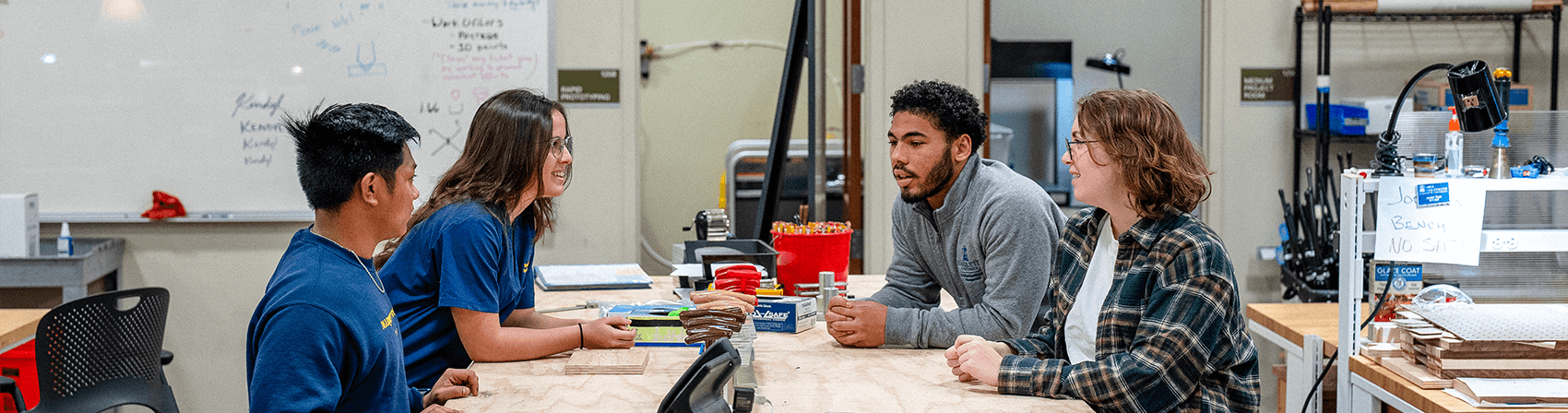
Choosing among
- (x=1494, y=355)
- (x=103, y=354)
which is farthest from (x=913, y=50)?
Answer: (x=103, y=354)

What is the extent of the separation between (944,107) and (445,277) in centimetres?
102

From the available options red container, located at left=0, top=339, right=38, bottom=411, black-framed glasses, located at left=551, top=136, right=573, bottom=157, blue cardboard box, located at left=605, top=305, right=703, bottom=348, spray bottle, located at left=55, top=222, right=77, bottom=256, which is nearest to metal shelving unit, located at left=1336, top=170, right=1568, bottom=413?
blue cardboard box, located at left=605, top=305, right=703, bottom=348

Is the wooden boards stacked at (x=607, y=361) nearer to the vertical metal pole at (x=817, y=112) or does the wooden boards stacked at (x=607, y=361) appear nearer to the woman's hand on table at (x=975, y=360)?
the woman's hand on table at (x=975, y=360)

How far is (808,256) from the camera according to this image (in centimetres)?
239

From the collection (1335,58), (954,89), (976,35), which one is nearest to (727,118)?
(976,35)

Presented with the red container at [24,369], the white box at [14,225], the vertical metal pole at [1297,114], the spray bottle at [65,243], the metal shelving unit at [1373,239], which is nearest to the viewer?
the metal shelving unit at [1373,239]

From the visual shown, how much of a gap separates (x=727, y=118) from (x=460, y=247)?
3.49 meters

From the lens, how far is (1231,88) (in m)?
4.04

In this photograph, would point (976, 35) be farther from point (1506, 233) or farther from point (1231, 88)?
point (1506, 233)

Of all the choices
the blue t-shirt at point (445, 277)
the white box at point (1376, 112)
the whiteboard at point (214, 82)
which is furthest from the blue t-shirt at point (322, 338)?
the white box at point (1376, 112)

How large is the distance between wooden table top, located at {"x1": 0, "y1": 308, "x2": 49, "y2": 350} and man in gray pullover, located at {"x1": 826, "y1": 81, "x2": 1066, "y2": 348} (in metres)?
2.11

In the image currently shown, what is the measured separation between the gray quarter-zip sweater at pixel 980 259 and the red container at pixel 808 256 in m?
0.13

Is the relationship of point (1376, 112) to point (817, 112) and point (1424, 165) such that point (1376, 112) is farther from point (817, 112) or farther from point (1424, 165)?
point (817, 112)

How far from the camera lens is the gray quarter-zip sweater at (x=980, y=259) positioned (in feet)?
6.68
